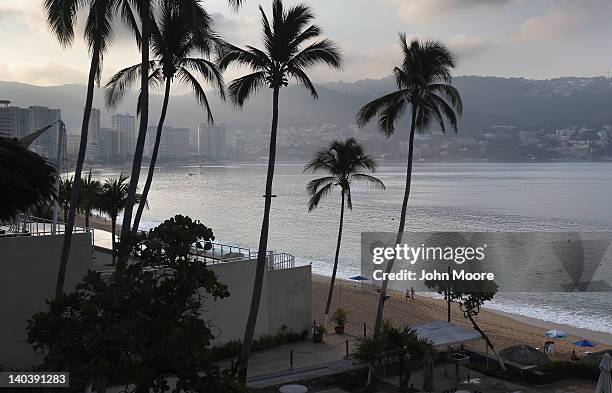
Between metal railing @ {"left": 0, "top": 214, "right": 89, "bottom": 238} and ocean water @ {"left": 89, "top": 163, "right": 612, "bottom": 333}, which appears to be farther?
ocean water @ {"left": 89, "top": 163, "right": 612, "bottom": 333}

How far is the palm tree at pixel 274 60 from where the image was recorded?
13.3 metres

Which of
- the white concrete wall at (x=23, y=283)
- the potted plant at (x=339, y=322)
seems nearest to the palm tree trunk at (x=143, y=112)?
the white concrete wall at (x=23, y=283)

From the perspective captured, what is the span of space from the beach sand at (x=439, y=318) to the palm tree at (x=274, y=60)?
9799 millimetres

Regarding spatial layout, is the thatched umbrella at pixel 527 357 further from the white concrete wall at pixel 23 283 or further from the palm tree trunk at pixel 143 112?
the white concrete wall at pixel 23 283

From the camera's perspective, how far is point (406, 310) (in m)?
31.6

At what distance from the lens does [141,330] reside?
20.2ft

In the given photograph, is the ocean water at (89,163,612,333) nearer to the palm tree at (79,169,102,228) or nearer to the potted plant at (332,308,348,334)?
the potted plant at (332,308,348,334)

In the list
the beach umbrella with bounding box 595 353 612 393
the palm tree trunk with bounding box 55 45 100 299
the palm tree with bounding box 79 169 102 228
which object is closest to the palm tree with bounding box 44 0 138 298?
the palm tree trunk with bounding box 55 45 100 299

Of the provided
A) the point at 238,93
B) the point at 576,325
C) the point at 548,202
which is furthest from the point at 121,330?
the point at 548,202

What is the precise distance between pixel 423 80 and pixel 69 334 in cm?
1265

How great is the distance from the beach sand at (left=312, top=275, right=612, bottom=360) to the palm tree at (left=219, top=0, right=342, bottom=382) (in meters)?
9.80

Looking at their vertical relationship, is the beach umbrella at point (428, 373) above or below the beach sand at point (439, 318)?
above

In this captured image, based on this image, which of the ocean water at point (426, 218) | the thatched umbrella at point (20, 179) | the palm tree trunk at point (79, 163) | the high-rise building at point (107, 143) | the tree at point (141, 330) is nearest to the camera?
the tree at point (141, 330)

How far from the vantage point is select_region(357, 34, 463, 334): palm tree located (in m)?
16.7
